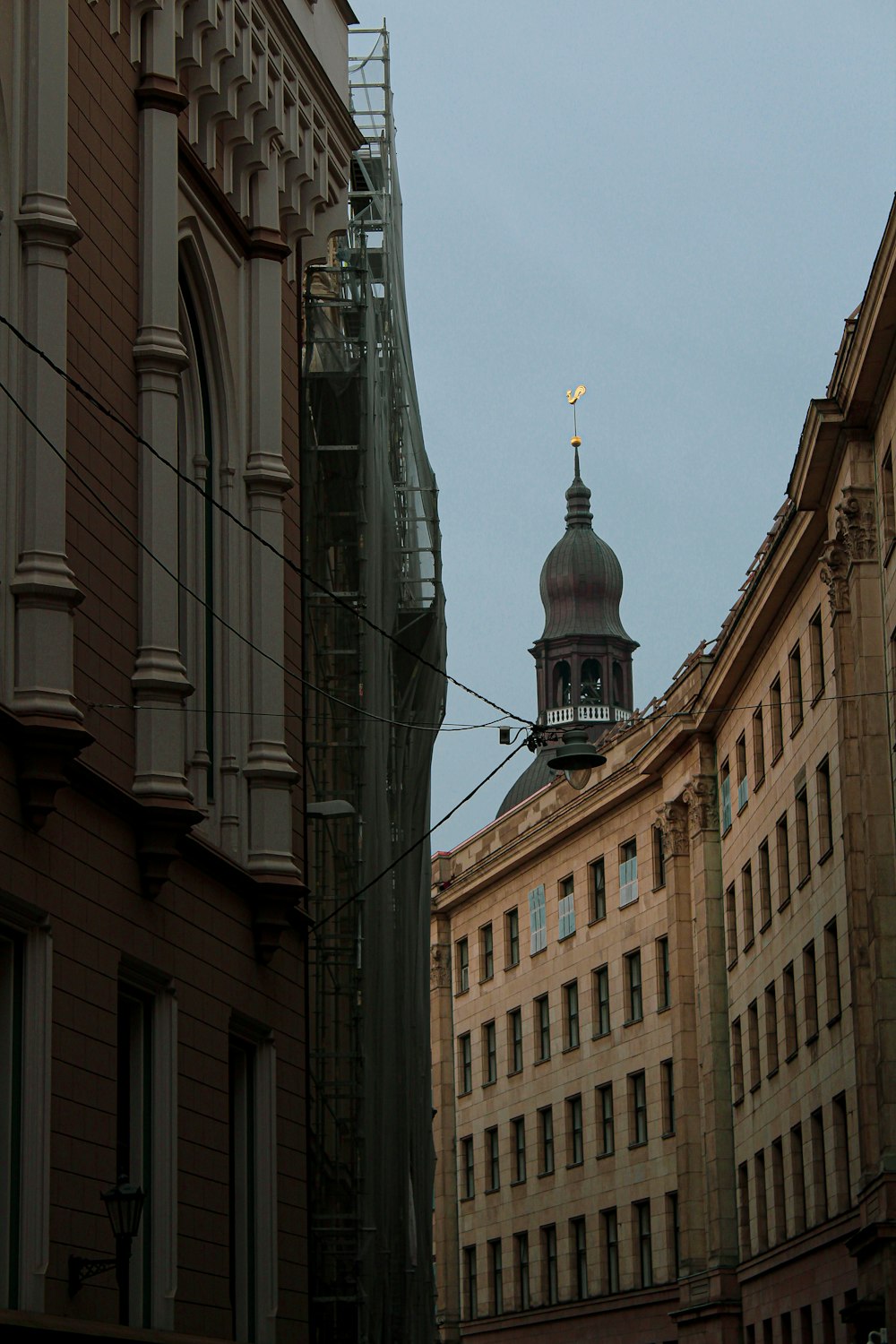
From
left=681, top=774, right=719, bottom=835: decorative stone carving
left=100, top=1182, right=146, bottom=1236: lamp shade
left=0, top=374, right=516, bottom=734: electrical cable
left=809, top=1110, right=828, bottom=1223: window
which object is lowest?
left=100, top=1182, right=146, bottom=1236: lamp shade

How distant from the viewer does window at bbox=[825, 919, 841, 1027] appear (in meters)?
48.6

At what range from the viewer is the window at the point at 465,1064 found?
272 ft

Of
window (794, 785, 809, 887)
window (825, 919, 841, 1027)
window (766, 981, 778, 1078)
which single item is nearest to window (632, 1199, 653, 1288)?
window (766, 981, 778, 1078)

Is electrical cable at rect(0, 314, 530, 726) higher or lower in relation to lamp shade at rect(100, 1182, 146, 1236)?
higher

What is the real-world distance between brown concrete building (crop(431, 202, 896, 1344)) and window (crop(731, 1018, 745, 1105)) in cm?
23

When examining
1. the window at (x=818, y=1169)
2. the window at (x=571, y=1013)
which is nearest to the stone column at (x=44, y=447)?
the window at (x=818, y=1169)

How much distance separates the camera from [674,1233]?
66.1m

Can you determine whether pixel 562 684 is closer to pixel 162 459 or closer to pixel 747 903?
pixel 747 903

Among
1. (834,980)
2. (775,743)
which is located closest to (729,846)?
(775,743)

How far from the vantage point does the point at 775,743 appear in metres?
55.1

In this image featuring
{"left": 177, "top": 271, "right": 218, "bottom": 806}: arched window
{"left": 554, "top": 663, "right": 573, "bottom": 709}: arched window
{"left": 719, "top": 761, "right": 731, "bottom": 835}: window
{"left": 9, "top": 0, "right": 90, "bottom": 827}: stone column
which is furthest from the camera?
{"left": 554, "top": 663, "right": 573, "bottom": 709}: arched window

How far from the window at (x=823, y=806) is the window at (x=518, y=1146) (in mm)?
31009

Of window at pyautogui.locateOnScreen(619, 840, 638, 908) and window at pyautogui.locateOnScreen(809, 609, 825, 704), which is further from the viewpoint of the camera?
window at pyautogui.locateOnScreen(619, 840, 638, 908)

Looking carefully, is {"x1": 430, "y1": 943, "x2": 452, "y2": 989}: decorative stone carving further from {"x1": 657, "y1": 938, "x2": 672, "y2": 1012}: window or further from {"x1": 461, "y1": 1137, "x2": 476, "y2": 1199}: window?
{"x1": 657, "y1": 938, "x2": 672, "y2": 1012}: window
